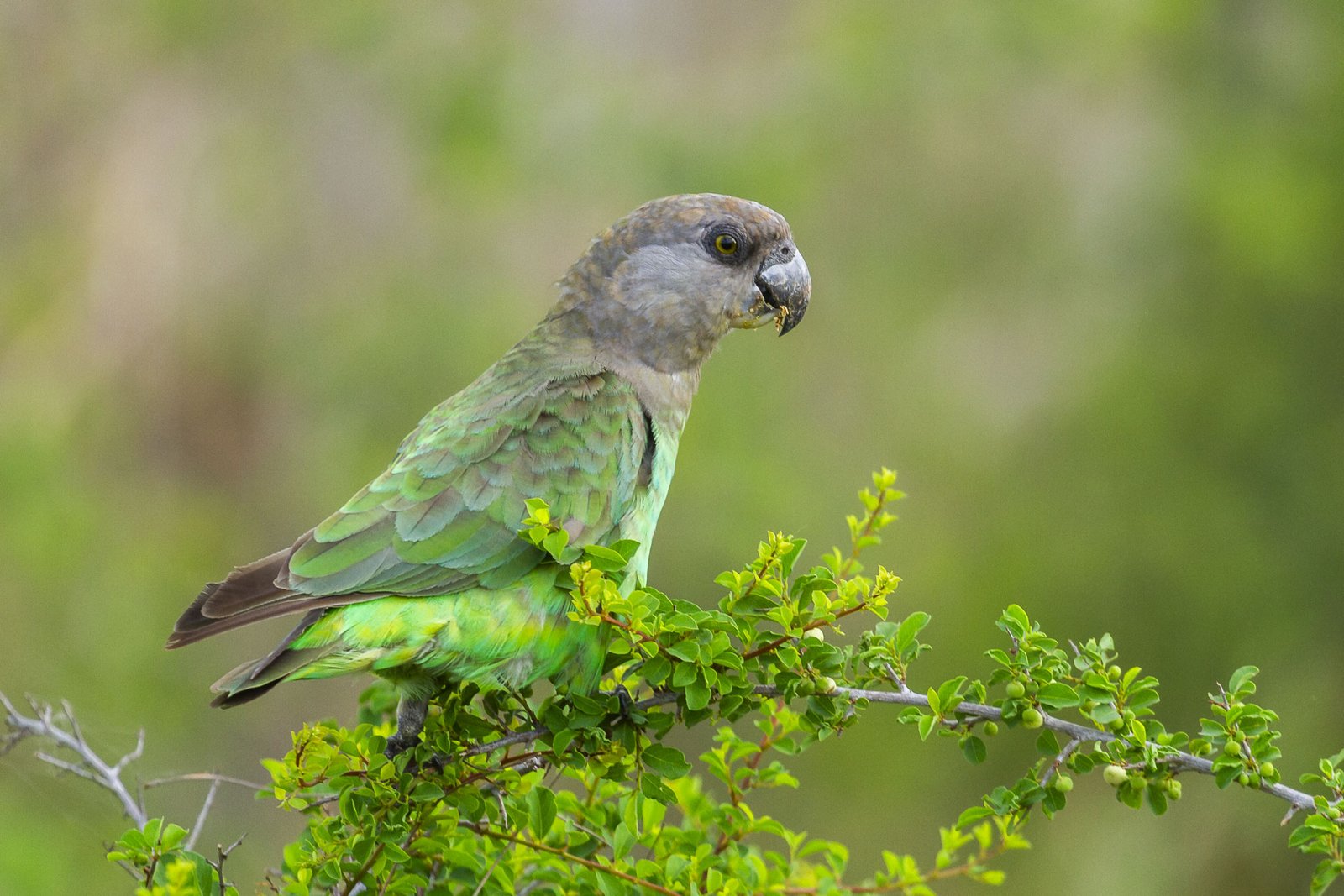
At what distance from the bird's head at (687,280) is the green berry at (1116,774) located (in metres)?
2.04

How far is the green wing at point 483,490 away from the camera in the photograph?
2.93 m

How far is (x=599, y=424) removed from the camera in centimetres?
342

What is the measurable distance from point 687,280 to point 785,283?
322 mm

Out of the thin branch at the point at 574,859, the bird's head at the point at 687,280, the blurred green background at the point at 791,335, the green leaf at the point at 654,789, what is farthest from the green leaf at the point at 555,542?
the blurred green background at the point at 791,335

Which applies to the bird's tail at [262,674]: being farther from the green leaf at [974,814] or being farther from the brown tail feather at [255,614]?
the green leaf at [974,814]

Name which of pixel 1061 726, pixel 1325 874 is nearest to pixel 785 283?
pixel 1061 726

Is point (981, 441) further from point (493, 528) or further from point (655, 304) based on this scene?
point (493, 528)

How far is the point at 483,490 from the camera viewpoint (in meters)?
3.15

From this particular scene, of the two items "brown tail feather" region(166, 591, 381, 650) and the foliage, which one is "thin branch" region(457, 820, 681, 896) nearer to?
the foliage

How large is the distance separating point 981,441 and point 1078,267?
1392 mm

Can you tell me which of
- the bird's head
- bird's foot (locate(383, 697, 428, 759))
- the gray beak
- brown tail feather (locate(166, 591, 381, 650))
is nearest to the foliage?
bird's foot (locate(383, 697, 428, 759))

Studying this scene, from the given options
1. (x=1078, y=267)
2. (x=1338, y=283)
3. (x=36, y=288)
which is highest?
(x=1078, y=267)

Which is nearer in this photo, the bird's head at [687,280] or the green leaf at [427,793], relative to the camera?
the green leaf at [427,793]

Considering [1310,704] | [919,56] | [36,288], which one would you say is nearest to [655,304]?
[1310,704]
